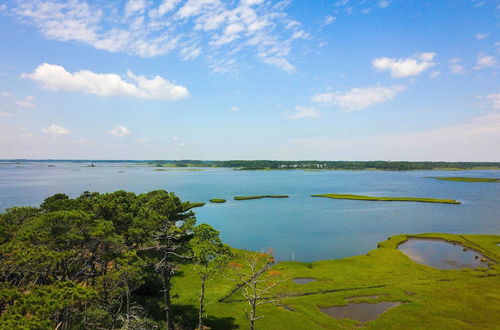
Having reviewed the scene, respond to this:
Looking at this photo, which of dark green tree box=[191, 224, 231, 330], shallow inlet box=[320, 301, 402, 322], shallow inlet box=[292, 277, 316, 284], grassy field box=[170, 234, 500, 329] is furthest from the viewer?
shallow inlet box=[292, 277, 316, 284]

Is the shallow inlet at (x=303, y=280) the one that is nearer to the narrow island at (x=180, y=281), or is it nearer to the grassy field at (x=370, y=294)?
the narrow island at (x=180, y=281)

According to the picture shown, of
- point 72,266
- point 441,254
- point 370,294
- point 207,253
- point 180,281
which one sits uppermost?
point 207,253

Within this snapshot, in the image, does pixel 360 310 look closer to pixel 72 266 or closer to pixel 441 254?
pixel 72 266

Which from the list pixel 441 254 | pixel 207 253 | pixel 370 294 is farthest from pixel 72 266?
pixel 441 254

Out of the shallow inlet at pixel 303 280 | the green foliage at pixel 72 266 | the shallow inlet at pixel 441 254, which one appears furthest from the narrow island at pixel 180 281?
the shallow inlet at pixel 441 254

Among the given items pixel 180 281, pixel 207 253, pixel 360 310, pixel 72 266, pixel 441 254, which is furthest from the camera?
pixel 441 254

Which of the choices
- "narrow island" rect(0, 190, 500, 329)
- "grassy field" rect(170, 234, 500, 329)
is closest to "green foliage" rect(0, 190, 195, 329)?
"narrow island" rect(0, 190, 500, 329)

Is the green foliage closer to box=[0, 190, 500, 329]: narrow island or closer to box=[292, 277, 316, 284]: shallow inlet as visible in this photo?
box=[0, 190, 500, 329]: narrow island
